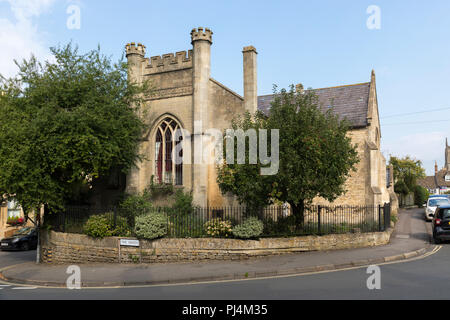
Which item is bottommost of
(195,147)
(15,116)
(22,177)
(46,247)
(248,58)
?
(46,247)

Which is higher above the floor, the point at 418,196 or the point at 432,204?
the point at 432,204

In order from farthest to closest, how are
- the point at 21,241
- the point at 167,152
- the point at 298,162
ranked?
the point at 21,241, the point at 167,152, the point at 298,162

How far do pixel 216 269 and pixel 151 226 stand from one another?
10.7ft

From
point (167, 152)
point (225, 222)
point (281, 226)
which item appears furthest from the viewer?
point (167, 152)

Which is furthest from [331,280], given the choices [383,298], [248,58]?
[248,58]

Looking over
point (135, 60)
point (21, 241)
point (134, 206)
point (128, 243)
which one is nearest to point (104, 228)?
point (128, 243)

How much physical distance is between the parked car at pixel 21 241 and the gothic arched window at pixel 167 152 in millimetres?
10026

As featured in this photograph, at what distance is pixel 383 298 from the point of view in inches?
299

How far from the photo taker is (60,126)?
15289 millimetres

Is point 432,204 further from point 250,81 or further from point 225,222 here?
point 225,222

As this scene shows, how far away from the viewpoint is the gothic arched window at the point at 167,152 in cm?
1942

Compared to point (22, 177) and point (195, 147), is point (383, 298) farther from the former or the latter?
Result: point (22, 177)

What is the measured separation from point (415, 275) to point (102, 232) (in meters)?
11.1

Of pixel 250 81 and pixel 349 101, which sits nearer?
pixel 250 81
